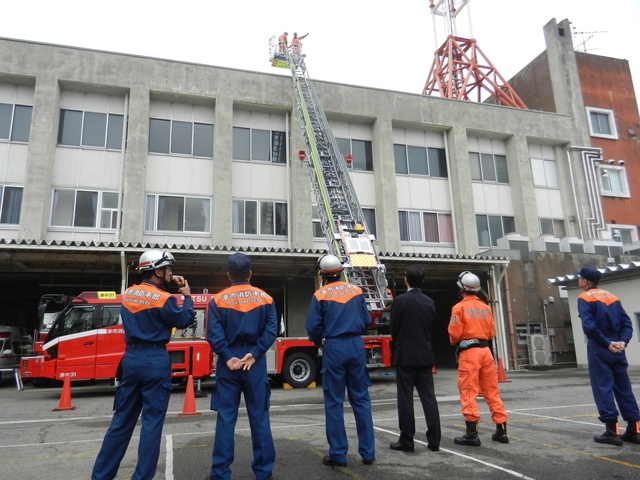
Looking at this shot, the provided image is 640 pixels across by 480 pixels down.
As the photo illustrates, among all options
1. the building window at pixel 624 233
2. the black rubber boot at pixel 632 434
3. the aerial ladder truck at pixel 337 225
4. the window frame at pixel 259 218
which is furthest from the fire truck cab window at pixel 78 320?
the building window at pixel 624 233

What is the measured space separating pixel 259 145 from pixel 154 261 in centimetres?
1540

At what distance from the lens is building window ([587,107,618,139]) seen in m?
23.5

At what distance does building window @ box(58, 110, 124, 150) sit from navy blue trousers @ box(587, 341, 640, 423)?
1660 cm

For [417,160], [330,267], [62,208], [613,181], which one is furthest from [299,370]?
[613,181]

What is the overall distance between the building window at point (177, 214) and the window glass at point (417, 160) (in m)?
8.72

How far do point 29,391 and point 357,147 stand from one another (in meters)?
14.2

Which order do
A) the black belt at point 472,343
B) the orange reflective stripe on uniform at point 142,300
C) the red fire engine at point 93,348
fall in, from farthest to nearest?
the red fire engine at point 93,348 < the black belt at point 472,343 < the orange reflective stripe on uniform at point 142,300

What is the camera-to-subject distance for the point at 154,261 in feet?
13.7

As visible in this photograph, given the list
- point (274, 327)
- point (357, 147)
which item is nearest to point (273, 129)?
point (357, 147)

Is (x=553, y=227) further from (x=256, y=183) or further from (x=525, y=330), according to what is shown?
(x=256, y=183)

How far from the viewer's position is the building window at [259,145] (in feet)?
61.6

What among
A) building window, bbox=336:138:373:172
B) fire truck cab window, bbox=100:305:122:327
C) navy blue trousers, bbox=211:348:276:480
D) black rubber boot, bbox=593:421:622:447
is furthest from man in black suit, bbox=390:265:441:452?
building window, bbox=336:138:373:172

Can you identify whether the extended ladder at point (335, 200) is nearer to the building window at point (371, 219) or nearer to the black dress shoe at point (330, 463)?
the building window at point (371, 219)

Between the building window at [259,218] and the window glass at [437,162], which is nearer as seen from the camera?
the building window at [259,218]
